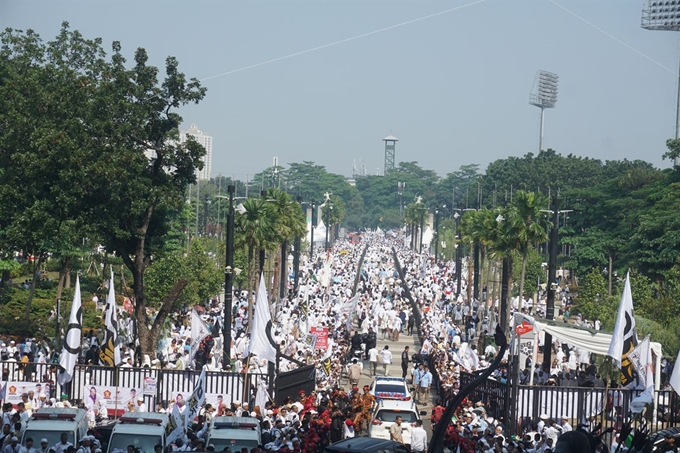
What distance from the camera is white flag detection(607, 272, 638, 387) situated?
21328 mm

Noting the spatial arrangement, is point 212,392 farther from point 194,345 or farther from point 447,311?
point 447,311

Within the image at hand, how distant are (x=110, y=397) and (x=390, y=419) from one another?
6.37 metres

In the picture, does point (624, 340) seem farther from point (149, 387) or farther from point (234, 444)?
point (149, 387)

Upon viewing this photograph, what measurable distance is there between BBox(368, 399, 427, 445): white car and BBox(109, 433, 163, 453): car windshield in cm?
543

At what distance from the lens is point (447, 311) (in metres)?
52.3

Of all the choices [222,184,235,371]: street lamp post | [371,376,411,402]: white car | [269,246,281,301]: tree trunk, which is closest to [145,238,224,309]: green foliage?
[269,246,281,301]: tree trunk

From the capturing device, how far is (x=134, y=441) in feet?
56.6

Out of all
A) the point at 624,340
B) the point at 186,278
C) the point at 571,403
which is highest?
the point at 186,278

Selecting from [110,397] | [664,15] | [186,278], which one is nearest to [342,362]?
[186,278]

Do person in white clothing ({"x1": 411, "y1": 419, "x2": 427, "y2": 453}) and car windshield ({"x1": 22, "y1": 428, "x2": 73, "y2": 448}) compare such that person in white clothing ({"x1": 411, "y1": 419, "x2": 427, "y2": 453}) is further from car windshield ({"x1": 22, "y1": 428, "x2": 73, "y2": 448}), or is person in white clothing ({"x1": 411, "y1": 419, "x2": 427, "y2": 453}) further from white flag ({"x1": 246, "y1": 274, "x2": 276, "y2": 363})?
car windshield ({"x1": 22, "y1": 428, "x2": 73, "y2": 448})

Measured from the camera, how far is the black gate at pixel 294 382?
77.3 ft

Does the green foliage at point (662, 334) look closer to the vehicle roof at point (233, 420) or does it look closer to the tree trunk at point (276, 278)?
the vehicle roof at point (233, 420)

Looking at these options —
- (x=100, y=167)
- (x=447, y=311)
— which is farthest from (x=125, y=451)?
(x=447, y=311)

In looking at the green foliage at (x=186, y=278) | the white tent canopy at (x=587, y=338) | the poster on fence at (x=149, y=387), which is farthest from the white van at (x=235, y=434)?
the green foliage at (x=186, y=278)
